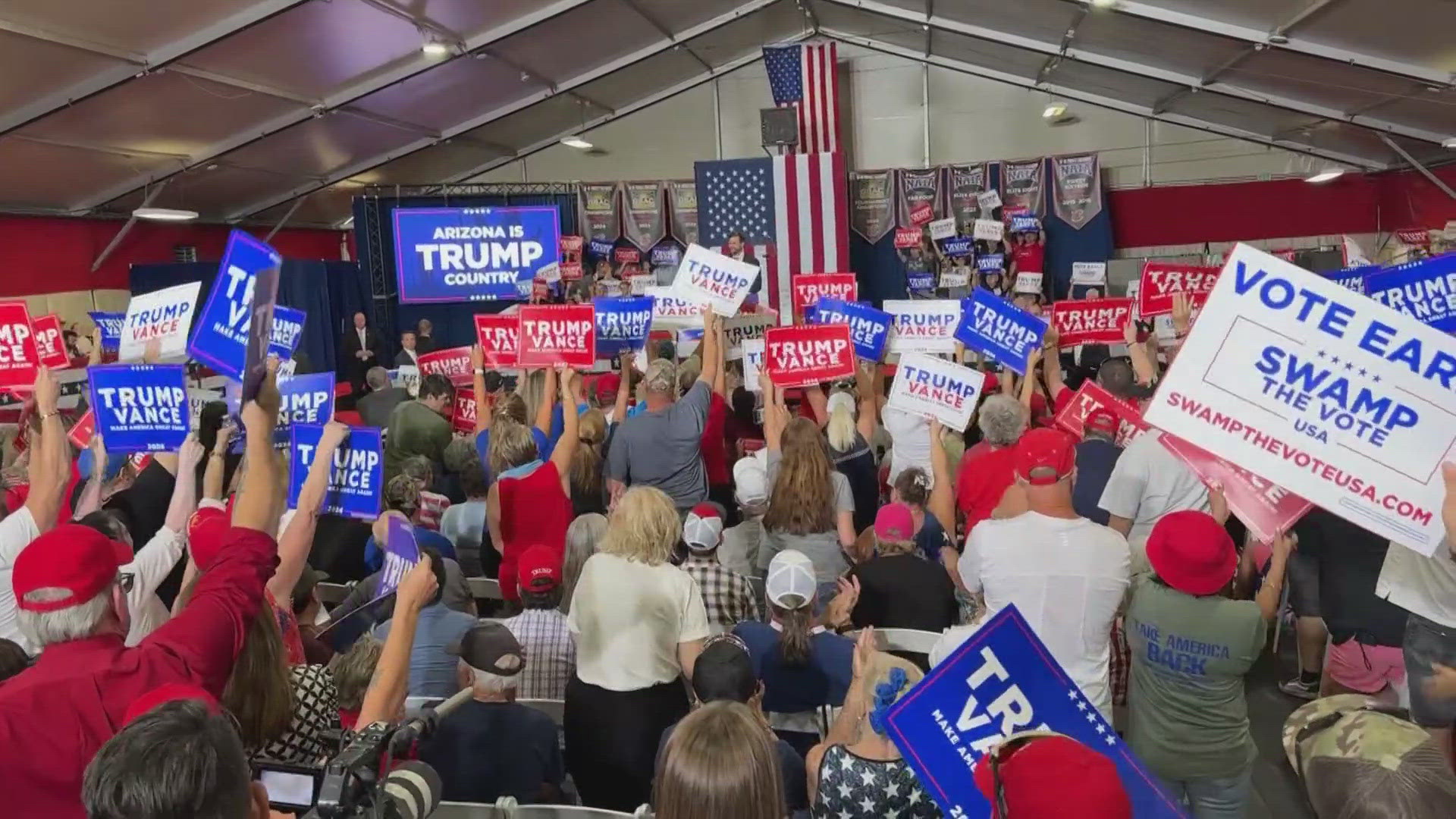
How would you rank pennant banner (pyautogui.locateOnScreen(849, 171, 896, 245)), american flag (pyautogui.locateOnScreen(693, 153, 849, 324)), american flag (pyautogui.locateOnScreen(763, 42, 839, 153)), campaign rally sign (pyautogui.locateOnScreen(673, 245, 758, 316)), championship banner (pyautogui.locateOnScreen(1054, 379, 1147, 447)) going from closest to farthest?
championship banner (pyautogui.locateOnScreen(1054, 379, 1147, 447)), campaign rally sign (pyautogui.locateOnScreen(673, 245, 758, 316)), american flag (pyautogui.locateOnScreen(693, 153, 849, 324)), american flag (pyautogui.locateOnScreen(763, 42, 839, 153)), pennant banner (pyautogui.locateOnScreen(849, 171, 896, 245))

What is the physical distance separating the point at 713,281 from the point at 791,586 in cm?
364

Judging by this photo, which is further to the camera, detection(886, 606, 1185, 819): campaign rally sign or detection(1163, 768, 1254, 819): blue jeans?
detection(1163, 768, 1254, 819): blue jeans

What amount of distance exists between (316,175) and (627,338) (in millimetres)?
11679

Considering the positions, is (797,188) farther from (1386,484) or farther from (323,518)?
(1386,484)

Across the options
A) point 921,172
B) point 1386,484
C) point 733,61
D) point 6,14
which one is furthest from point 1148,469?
point 733,61

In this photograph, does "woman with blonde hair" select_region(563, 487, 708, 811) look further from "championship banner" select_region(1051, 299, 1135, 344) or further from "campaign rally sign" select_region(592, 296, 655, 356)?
"championship banner" select_region(1051, 299, 1135, 344)

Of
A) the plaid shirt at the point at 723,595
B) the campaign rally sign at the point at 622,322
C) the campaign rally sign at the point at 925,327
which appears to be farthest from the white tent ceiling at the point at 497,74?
the plaid shirt at the point at 723,595

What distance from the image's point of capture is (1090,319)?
6.61 m

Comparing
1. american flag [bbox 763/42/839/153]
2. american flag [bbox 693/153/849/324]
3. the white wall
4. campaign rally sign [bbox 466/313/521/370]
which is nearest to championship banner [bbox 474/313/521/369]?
campaign rally sign [bbox 466/313/521/370]

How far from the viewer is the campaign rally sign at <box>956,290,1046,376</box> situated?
5.59 meters

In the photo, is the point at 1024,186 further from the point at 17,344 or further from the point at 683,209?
the point at 17,344

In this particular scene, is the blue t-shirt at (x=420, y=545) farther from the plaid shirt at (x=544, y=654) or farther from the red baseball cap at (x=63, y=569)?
the red baseball cap at (x=63, y=569)

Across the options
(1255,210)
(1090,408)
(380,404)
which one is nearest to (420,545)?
→ (1090,408)

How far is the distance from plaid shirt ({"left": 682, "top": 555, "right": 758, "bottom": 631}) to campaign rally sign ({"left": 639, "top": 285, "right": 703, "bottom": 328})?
354cm
